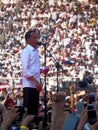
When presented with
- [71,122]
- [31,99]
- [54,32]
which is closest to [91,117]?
[71,122]

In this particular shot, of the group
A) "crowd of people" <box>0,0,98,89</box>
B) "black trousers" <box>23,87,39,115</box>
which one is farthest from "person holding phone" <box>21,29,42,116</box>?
"crowd of people" <box>0,0,98,89</box>

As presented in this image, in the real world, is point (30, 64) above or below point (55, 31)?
below

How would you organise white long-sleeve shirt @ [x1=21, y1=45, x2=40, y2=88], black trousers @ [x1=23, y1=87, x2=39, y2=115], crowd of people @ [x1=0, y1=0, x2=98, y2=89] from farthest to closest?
crowd of people @ [x1=0, y1=0, x2=98, y2=89] → white long-sleeve shirt @ [x1=21, y1=45, x2=40, y2=88] → black trousers @ [x1=23, y1=87, x2=39, y2=115]

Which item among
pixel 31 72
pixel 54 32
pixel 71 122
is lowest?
pixel 71 122

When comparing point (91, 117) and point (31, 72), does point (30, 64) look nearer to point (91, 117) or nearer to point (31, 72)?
point (31, 72)

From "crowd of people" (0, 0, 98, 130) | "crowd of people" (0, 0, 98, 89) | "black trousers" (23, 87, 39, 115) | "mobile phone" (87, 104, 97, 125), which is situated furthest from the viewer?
"crowd of people" (0, 0, 98, 89)

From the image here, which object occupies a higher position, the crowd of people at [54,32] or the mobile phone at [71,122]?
the crowd of people at [54,32]

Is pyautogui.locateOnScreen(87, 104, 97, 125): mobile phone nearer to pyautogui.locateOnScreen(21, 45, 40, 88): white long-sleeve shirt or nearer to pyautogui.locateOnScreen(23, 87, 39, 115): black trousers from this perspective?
pyautogui.locateOnScreen(23, 87, 39, 115): black trousers

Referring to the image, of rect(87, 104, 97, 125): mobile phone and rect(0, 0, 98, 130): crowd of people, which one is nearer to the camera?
rect(87, 104, 97, 125): mobile phone

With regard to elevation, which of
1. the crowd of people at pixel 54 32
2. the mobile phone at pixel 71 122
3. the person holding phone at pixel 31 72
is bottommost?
the mobile phone at pixel 71 122

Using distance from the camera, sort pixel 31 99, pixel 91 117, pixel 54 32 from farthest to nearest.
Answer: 1. pixel 54 32
2. pixel 31 99
3. pixel 91 117

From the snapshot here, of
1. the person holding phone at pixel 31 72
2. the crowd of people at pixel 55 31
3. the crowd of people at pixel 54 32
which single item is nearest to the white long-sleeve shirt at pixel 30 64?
the person holding phone at pixel 31 72

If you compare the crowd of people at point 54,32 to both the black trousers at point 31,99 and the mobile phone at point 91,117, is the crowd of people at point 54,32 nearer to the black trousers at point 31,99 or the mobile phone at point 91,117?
the black trousers at point 31,99

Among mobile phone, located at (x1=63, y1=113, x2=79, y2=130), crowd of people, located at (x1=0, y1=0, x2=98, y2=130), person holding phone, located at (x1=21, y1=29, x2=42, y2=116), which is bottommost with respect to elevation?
mobile phone, located at (x1=63, y1=113, x2=79, y2=130)
